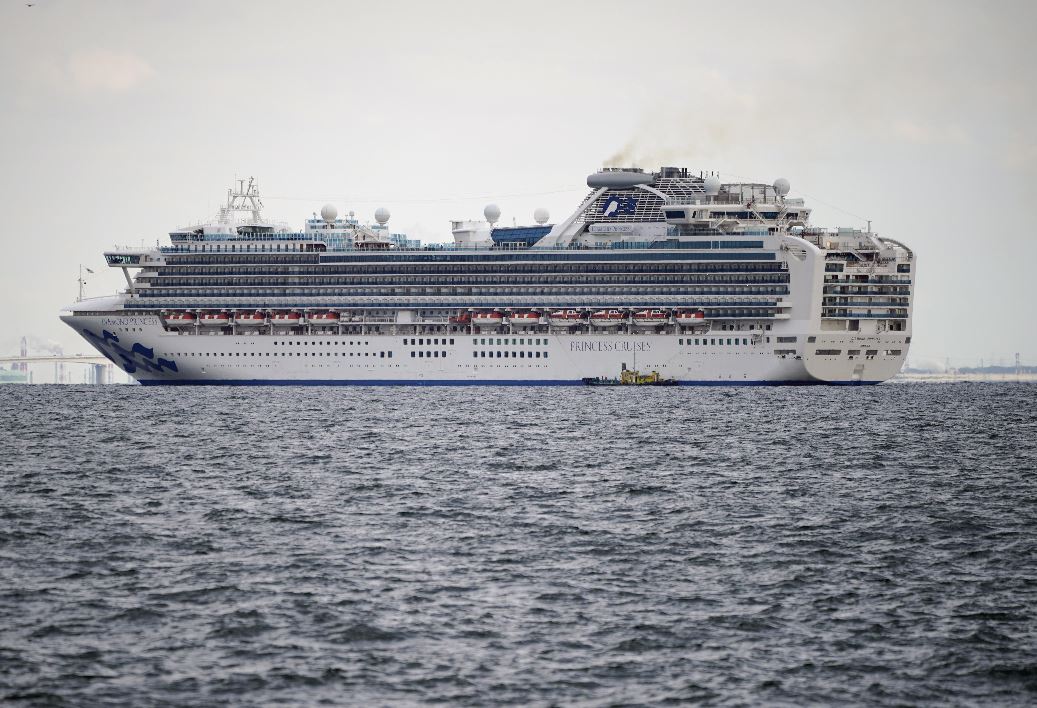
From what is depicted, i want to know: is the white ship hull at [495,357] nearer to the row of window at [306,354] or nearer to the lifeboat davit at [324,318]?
the row of window at [306,354]

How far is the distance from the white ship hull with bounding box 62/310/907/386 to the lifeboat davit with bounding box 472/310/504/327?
5.53ft

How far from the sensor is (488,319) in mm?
124938

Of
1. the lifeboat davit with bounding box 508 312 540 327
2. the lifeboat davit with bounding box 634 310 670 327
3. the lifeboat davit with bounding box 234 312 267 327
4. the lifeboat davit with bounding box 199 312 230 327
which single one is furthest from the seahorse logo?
the lifeboat davit with bounding box 634 310 670 327

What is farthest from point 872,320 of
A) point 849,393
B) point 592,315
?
point 592,315

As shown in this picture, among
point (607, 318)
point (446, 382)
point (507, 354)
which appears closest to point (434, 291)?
point (446, 382)

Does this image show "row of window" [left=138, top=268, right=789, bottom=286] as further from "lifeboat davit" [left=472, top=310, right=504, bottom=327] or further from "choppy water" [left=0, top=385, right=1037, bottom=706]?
"choppy water" [left=0, top=385, right=1037, bottom=706]

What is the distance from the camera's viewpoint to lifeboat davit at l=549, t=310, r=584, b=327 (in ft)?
406

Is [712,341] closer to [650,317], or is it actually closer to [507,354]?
[650,317]

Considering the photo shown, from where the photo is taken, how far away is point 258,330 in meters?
127

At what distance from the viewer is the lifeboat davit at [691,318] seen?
122312 mm

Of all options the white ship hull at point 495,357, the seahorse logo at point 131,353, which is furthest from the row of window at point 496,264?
the seahorse logo at point 131,353

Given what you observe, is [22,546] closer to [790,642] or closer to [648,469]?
[790,642]

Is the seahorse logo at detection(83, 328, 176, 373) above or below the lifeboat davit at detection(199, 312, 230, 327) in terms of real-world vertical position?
below

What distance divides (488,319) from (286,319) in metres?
18.2
